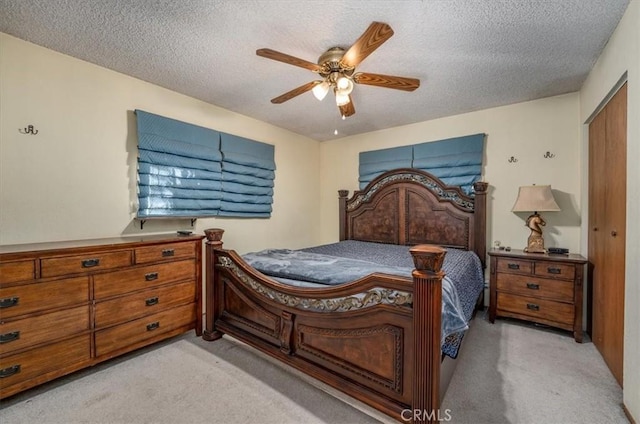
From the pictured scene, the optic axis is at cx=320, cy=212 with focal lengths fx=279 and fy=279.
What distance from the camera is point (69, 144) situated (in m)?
2.37

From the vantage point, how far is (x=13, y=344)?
1747mm

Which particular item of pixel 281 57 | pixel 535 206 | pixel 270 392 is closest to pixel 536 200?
pixel 535 206

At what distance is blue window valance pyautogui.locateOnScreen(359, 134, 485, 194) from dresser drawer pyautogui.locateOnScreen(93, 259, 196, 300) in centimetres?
293

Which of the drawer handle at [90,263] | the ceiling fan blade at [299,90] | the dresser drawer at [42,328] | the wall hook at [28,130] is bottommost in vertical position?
the dresser drawer at [42,328]

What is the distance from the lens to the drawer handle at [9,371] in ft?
5.59

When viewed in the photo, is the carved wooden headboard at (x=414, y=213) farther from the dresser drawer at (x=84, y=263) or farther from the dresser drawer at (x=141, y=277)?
the dresser drawer at (x=84, y=263)

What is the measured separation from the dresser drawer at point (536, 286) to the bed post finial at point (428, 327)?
2028 millimetres

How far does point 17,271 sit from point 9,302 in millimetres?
189

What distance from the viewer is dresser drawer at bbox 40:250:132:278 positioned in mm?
1879

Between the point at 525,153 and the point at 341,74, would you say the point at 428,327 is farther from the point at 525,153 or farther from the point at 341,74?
the point at 525,153

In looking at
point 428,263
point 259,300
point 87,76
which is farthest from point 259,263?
point 87,76

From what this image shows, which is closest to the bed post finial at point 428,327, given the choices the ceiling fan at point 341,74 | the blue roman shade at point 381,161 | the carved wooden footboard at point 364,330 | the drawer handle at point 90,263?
the carved wooden footboard at point 364,330

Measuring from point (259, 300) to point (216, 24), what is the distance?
2049 millimetres

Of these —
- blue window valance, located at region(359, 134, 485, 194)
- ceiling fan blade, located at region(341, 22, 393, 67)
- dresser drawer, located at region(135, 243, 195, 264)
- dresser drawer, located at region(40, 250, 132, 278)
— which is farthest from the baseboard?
dresser drawer, located at region(40, 250, 132, 278)
